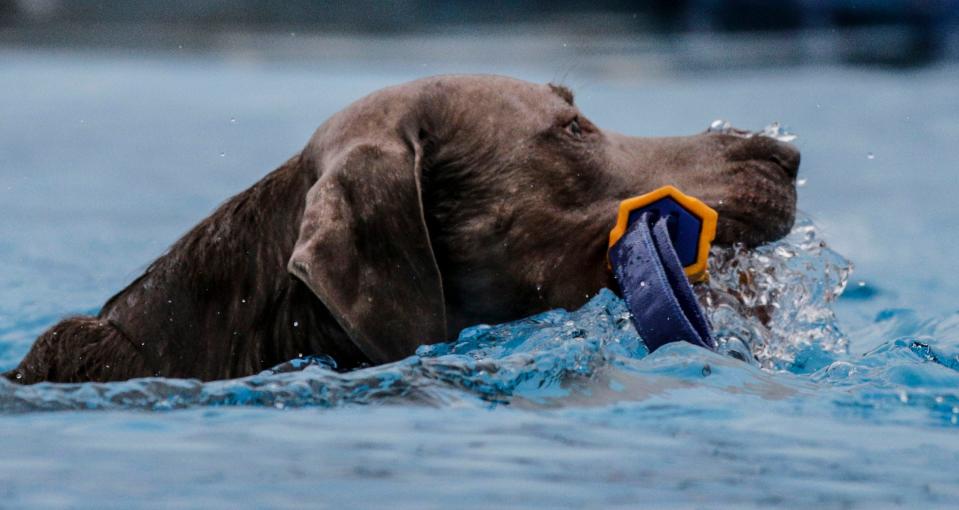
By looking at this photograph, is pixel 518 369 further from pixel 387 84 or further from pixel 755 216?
pixel 387 84

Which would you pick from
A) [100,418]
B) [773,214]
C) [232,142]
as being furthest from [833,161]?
[100,418]

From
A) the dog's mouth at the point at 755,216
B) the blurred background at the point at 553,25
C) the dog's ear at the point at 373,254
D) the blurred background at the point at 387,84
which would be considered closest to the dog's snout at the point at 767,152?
the dog's mouth at the point at 755,216

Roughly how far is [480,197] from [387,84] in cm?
875

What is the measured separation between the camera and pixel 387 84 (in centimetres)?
1275

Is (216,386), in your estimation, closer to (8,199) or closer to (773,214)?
(773,214)

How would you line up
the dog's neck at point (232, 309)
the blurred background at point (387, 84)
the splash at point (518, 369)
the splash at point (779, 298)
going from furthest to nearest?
1. the blurred background at point (387, 84)
2. the splash at point (779, 298)
3. the dog's neck at point (232, 309)
4. the splash at point (518, 369)

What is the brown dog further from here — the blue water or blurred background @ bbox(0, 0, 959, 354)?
blurred background @ bbox(0, 0, 959, 354)

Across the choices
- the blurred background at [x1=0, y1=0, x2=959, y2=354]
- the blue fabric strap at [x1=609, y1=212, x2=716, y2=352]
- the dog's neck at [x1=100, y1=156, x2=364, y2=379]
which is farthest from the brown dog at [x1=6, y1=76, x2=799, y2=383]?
the blurred background at [x1=0, y1=0, x2=959, y2=354]

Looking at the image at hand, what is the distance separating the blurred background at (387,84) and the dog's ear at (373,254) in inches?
118

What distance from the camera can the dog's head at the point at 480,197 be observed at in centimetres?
371

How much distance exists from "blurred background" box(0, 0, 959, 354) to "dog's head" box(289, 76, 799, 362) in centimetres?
258

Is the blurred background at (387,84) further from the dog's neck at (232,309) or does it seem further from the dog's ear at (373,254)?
the dog's ear at (373,254)

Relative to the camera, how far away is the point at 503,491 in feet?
9.20

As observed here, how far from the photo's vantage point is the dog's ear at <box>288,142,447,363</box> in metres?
3.61
